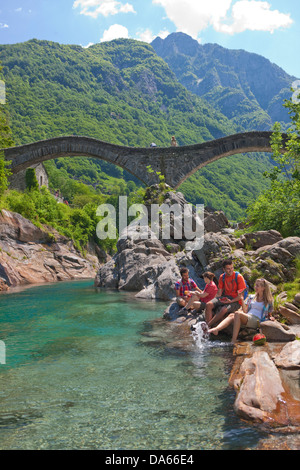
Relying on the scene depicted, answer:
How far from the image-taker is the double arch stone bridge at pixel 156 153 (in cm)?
2671


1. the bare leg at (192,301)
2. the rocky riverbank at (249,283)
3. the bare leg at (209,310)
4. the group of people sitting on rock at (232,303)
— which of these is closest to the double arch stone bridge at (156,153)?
the rocky riverbank at (249,283)

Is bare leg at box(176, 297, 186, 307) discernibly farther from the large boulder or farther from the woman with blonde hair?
the large boulder

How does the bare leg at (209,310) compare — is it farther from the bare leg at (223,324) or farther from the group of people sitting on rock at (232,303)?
the bare leg at (223,324)

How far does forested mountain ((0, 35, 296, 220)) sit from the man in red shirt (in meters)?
60.2

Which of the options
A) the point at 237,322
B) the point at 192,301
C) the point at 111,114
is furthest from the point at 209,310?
the point at 111,114

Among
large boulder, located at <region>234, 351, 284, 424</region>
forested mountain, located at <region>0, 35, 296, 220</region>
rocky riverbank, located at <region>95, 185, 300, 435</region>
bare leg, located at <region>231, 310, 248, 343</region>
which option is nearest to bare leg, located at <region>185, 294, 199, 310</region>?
rocky riverbank, located at <region>95, 185, 300, 435</region>

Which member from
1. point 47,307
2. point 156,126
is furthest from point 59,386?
point 156,126

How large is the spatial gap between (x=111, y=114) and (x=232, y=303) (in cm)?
11881

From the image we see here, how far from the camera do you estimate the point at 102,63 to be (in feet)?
525

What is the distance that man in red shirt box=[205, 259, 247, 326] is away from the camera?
8031 millimetres

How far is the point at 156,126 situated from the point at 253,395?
128193 millimetres

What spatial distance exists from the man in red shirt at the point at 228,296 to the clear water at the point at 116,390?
641 mm

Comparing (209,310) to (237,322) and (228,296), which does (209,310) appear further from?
(237,322)
